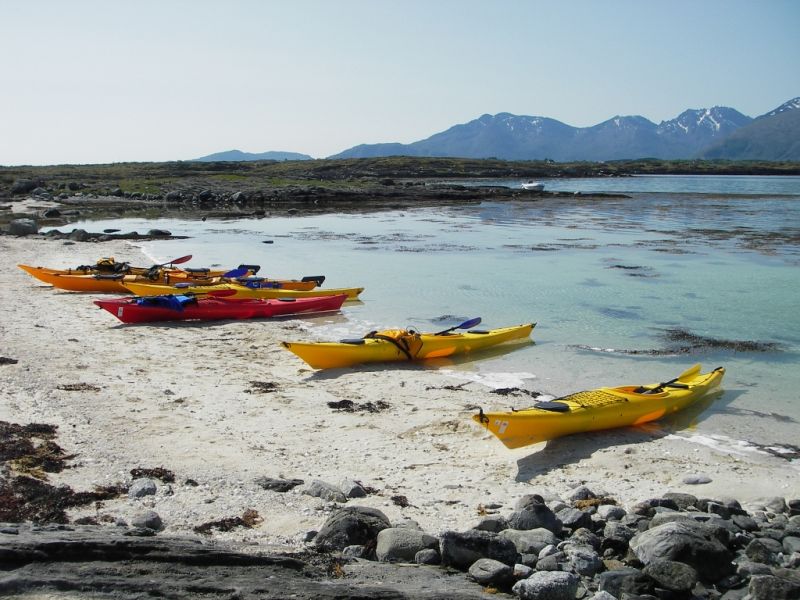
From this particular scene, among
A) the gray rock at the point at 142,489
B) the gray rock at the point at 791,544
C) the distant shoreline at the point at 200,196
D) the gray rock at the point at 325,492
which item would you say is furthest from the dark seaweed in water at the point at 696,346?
the distant shoreline at the point at 200,196

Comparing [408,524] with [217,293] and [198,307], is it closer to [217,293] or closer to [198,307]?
[198,307]

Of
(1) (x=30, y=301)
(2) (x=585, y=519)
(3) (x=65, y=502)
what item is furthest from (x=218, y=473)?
(1) (x=30, y=301)

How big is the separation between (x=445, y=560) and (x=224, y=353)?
7.78 meters

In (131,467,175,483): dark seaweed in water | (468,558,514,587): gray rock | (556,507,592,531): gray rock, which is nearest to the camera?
(468,558,514,587): gray rock

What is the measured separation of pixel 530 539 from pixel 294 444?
3.39 metres

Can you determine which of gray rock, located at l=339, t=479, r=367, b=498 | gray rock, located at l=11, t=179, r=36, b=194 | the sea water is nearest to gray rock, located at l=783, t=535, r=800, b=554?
the sea water

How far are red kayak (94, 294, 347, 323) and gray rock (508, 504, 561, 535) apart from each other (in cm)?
1007

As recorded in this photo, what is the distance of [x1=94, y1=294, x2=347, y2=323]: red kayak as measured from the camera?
13523mm

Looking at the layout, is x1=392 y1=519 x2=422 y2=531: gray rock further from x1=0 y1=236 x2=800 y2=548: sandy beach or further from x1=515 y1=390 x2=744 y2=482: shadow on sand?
x1=515 y1=390 x2=744 y2=482: shadow on sand

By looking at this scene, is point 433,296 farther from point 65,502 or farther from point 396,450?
point 65,502

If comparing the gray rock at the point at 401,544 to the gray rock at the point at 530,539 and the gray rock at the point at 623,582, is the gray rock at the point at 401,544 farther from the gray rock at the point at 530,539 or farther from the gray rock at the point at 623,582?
the gray rock at the point at 623,582

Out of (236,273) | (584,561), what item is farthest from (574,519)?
(236,273)

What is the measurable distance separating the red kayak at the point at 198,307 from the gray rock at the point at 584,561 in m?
10.7

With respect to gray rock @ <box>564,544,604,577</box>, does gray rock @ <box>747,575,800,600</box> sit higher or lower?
higher
